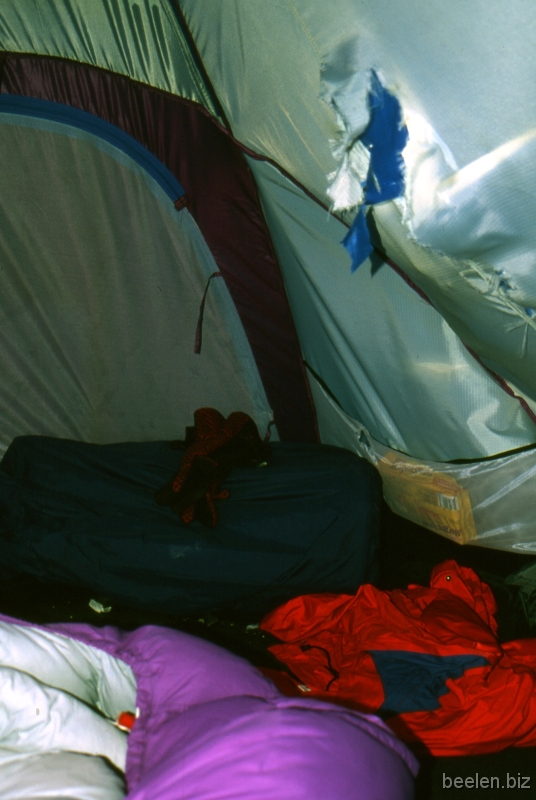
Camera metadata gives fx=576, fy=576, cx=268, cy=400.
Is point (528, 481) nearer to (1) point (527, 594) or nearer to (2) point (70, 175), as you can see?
(1) point (527, 594)

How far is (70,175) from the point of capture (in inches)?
67.8

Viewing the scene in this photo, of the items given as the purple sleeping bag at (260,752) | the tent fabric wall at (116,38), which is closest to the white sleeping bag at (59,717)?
the purple sleeping bag at (260,752)

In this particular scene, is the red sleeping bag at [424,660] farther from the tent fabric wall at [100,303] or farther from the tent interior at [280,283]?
the tent fabric wall at [100,303]

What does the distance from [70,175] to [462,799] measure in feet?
6.09

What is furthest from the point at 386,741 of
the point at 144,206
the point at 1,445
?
the point at 1,445

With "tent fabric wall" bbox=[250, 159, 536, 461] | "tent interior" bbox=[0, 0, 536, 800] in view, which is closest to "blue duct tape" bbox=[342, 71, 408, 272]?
"tent interior" bbox=[0, 0, 536, 800]

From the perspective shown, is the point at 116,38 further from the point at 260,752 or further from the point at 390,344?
the point at 260,752

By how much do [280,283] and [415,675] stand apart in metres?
1.08

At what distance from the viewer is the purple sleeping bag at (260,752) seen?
54 centimetres

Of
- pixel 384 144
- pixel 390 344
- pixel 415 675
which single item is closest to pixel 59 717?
pixel 415 675

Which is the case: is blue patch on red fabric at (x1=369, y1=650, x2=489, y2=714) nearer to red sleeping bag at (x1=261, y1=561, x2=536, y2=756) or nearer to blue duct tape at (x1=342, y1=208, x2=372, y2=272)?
red sleeping bag at (x1=261, y1=561, x2=536, y2=756)

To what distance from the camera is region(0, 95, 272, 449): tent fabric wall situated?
5.58 ft

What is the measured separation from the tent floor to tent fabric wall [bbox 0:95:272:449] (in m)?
0.58

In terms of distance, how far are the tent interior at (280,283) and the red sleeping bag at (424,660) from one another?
0.21ft
